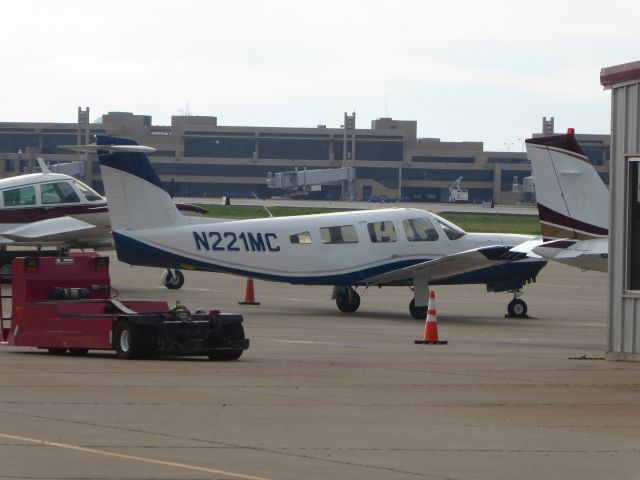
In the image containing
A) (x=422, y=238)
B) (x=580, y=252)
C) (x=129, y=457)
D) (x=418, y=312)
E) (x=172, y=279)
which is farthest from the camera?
(x=172, y=279)

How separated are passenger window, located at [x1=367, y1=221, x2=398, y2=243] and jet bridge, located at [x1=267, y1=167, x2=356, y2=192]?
10774cm

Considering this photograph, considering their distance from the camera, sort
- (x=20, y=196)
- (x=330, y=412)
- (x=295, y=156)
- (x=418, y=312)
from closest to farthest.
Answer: (x=330, y=412) < (x=418, y=312) < (x=20, y=196) < (x=295, y=156)

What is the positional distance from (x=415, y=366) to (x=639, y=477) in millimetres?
6914

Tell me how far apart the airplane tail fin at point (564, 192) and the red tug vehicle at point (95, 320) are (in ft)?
25.4

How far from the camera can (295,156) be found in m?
157

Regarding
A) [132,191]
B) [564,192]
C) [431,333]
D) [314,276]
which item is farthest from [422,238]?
[431,333]

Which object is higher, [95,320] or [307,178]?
[307,178]

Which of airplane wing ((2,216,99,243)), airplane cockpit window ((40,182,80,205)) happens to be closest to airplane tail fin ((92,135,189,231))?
airplane wing ((2,216,99,243))

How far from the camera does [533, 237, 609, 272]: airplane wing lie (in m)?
20.8

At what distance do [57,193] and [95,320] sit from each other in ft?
62.8

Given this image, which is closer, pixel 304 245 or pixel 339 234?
pixel 304 245

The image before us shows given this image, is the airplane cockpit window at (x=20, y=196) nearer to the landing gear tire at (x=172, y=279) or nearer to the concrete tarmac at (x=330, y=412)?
the landing gear tire at (x=172, y=279)

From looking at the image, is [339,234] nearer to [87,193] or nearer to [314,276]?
[314,276]

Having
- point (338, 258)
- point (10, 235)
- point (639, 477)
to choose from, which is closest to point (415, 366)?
point (639, 477)
